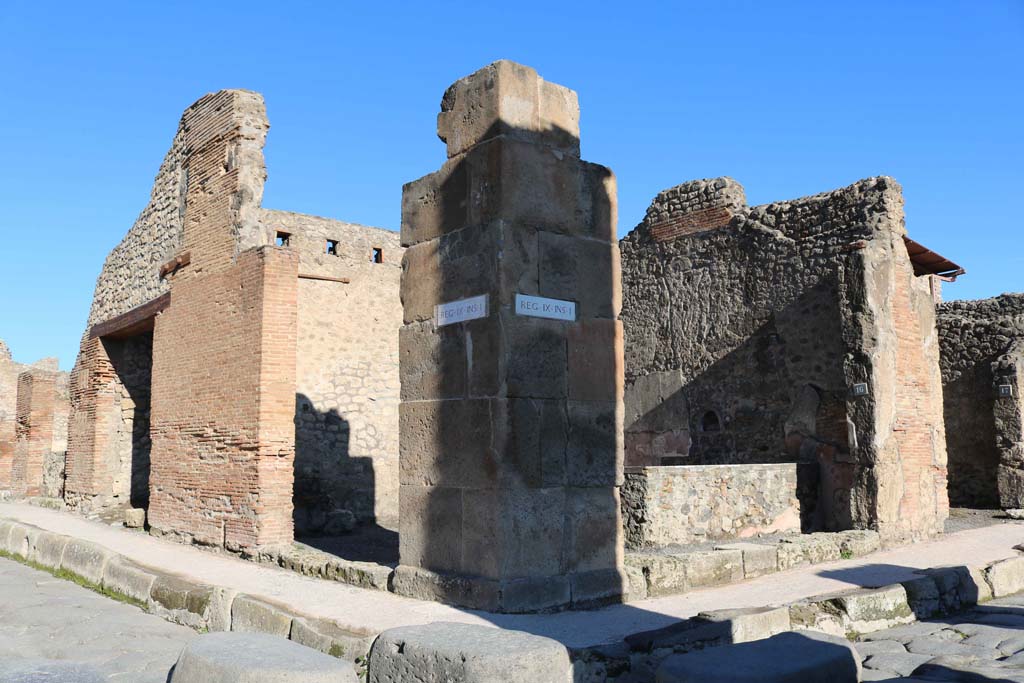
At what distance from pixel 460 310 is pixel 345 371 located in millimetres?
7809

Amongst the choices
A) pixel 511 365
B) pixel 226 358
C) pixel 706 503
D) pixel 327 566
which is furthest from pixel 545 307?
pixel 226 358

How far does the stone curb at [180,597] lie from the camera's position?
4808mm

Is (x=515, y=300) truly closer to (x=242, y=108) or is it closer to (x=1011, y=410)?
(x=242, y=108)

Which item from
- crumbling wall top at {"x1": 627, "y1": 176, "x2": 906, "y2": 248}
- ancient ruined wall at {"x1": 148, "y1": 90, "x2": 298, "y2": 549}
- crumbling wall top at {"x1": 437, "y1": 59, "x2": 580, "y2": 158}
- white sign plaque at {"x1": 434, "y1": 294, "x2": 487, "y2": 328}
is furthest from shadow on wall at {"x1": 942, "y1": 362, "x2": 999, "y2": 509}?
white sign plaque at {"x1": 434, "y1": 294, "x2": 487, "y2": 328}

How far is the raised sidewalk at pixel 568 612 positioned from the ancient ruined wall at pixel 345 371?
8.78 feet

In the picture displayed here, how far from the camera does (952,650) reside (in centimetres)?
520

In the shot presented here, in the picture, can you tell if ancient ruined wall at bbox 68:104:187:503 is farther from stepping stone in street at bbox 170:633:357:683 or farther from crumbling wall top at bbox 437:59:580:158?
stepping stone in street at bbox 170:633:357:683

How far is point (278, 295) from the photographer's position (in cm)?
895

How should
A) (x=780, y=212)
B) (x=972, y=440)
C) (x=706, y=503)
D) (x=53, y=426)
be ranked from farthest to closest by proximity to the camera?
(x=53, y=426) → (x=972, y=440) → (x=780, y=212) → (x=706, y=503)

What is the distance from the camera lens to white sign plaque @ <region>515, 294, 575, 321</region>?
5.49 meters

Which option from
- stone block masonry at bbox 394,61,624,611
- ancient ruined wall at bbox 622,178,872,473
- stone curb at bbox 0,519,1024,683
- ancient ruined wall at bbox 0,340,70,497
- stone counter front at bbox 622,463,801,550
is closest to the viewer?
stone curb at bbox 0,519,1024,683

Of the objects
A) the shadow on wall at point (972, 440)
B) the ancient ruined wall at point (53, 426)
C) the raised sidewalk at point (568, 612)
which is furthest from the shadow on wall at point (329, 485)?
the shadow on wall at point (972, 440)

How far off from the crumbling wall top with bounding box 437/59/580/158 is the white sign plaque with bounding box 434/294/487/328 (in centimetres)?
107

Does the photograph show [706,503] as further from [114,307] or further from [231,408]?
[114,307]
